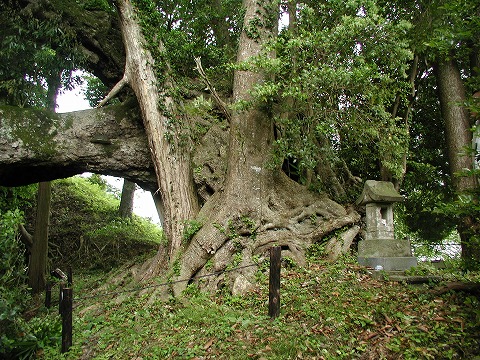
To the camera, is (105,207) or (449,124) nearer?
(449,124)

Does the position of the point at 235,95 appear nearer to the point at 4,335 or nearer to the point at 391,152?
the point at 391,152

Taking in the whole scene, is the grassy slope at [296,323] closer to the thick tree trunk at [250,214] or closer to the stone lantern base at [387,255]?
the stone lantern base at [387,255]

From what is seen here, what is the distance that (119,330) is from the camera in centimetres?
545

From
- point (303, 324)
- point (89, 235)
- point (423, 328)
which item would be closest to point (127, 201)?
point (89, 235)

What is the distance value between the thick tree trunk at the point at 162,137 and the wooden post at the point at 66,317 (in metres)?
2.13

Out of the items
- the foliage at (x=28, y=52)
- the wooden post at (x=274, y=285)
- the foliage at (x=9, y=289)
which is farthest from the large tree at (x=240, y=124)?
the foliage at (x=9, y=289)

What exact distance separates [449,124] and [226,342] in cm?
673

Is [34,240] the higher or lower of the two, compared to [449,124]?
lower

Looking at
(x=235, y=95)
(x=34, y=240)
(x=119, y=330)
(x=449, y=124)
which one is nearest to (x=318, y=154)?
(x=235, y=95)

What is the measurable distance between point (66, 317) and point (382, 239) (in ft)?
15.9

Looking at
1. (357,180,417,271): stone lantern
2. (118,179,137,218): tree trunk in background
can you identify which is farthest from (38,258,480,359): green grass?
(118,179,137,218): tree trunk in background

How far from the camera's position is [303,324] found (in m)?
4.48

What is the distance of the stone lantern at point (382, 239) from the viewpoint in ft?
19.7

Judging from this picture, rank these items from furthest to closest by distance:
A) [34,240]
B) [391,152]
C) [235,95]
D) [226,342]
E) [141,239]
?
[141,239]
[34,240]
[235,95]
[391,152]
[226,342]
